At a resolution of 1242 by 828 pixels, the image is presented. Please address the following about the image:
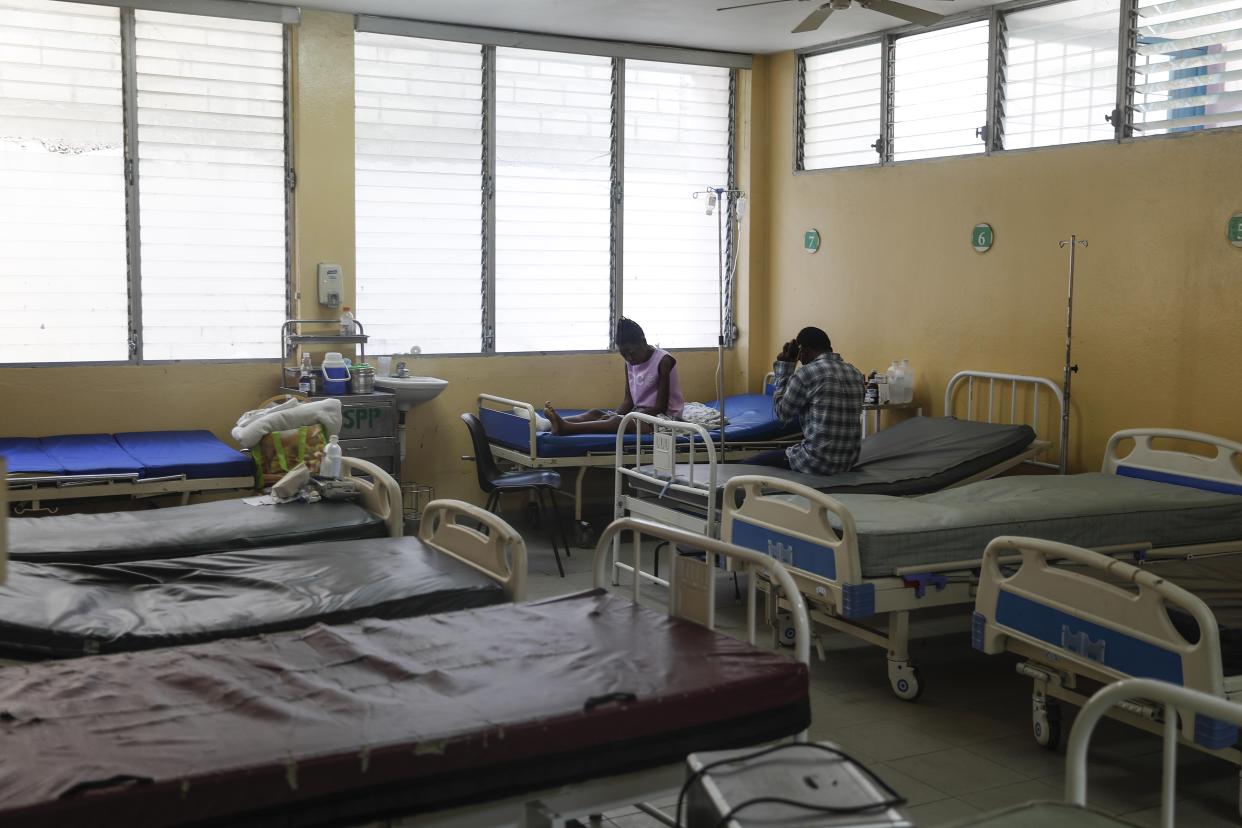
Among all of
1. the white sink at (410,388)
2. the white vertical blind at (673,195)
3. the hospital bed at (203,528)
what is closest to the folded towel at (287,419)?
the white sink at (410,388)

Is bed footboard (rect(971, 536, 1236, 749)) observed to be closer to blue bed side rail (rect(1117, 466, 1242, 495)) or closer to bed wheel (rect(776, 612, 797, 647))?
bed wheel (rect(776, 612, 797, 647))

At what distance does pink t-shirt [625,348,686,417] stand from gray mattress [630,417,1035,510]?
1.04 meters

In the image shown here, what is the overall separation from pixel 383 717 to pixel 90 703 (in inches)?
24.9

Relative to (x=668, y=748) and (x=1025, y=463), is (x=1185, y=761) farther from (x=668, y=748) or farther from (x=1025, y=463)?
(x=1025, y=463)

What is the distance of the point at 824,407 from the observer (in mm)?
5492

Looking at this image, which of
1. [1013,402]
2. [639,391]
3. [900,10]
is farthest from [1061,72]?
[639,391]

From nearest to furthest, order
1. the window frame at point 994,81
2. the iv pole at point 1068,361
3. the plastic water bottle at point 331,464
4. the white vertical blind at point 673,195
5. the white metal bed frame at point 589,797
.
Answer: the white metal bed frame at point 589,797
the plastic water bottle at point 331,464
the window frame at point 994,81
the iv pole at point 1068,361
the white vertical blind at point 673,195

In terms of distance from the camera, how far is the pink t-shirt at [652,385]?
279 inches

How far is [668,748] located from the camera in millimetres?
2566

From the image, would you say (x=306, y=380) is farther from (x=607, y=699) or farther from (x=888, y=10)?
(x=607, y=699)

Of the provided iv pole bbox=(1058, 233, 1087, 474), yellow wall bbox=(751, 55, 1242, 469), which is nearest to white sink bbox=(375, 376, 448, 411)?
yellow wall bbox=(751, 55, 1242, 469)

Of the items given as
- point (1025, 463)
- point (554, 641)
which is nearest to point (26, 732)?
point (554, 641)

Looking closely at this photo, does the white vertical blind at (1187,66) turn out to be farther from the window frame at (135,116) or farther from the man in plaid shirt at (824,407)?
the window frame at (135,116)

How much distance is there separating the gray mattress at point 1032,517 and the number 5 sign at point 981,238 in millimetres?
1805
